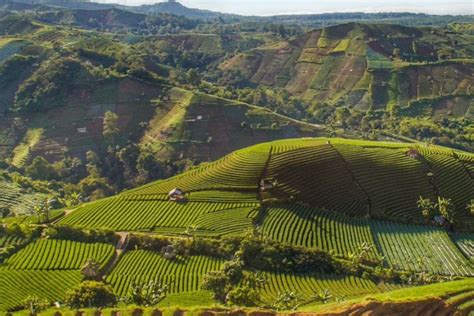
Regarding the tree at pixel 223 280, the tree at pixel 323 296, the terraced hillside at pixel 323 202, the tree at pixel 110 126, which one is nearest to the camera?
the tree at pixel 323 296

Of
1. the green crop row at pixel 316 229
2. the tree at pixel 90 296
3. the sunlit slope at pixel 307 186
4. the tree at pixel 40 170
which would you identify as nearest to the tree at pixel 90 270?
the tree at pixel 90 296

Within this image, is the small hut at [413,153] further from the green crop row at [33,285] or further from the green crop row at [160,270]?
the green crop row at [33,285]

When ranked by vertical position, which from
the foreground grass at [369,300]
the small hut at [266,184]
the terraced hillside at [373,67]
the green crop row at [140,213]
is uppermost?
the terraced hillside at [373,67]

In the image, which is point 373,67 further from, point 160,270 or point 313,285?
point 160,270

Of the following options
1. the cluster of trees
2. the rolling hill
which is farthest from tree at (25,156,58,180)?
the rolling hill

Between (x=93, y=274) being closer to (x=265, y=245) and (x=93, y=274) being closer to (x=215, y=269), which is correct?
(x=215, y=269)

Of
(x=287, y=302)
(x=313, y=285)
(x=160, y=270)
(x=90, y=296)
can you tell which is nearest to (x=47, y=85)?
(x=160, y=270)

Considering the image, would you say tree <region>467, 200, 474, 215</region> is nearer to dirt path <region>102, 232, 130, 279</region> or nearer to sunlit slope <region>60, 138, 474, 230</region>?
sunlit slope <region>60, 138, 474, 230</region>
